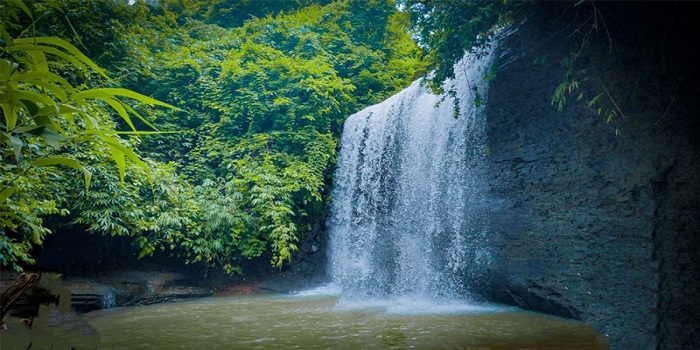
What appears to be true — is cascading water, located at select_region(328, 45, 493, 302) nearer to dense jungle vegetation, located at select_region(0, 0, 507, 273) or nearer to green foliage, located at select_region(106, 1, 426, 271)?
dense jungle vegetation, located at select_region(0, 0, 507, 273)

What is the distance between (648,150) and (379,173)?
5.19 metres

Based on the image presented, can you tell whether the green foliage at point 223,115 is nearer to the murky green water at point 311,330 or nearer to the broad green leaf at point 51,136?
the murky green water at point 311,330

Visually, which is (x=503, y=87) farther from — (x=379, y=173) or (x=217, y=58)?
(x=217, y=58)

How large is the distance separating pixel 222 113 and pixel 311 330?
281 inches

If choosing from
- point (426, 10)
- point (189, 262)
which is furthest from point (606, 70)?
point (189, 262)

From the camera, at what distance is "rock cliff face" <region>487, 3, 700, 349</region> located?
4.13 metres

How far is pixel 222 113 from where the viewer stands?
34.1ft

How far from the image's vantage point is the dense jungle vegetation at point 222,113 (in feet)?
23.9

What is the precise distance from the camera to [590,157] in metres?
5.18

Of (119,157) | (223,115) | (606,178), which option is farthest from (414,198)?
(119,157)

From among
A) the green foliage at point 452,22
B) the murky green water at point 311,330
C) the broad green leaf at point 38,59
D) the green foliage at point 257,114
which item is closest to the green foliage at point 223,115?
the green foliage at point 257,114

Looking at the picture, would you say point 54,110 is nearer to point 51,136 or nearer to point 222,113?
point 51,136

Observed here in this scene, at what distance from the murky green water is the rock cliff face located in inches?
20.4

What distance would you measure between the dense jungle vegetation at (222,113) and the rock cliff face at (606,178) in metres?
1.34
